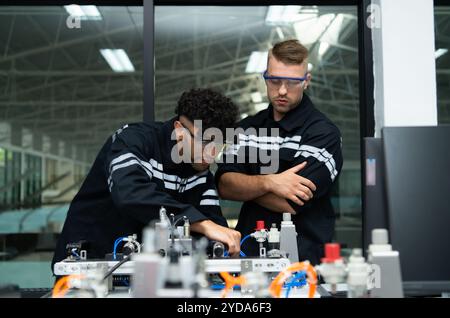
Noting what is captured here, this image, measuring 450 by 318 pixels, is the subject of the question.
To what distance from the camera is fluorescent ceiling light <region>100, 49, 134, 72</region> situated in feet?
29.3

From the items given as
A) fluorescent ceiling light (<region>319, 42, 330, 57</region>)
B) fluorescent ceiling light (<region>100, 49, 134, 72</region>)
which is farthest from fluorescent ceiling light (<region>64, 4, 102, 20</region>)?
fluorescent ceiling light (<region>319, 42, 330, 57</region>)

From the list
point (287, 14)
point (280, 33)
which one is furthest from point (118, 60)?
point (287, 14)

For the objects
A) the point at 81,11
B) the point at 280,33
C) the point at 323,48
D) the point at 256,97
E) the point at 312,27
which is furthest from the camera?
the point at 256,97

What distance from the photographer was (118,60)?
30.7ft

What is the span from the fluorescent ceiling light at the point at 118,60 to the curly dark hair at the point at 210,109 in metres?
7.30

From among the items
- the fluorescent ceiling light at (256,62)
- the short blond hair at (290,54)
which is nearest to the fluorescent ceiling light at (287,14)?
the fluorescent ceiling light at (256,62)

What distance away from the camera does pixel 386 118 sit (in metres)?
2.19

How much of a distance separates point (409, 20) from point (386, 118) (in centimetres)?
40

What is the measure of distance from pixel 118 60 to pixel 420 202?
8.67m

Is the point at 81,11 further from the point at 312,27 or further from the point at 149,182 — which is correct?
the point at 312,27

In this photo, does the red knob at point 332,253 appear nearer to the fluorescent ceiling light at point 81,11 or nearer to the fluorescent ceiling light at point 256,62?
the fluorescent ceiling light at point 81,11

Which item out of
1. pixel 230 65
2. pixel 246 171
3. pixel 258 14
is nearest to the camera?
pixel 246 171
